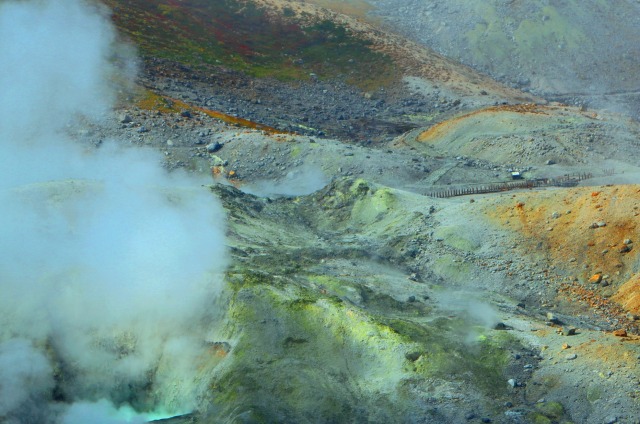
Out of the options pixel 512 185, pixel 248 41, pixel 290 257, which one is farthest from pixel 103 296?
pixel 248 41

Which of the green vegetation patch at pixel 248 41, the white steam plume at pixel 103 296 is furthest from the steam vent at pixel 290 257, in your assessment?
the green vegetation patch at pixel 248 41

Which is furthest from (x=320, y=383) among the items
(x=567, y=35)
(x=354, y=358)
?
(x=567, y=35)

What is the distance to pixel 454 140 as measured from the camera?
A: 37062mm

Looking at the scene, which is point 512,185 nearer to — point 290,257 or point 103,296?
point 290,257

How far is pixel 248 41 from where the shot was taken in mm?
54625

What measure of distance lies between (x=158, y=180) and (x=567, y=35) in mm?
39825

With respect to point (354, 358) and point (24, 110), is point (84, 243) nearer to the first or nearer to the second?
point (354, 358)

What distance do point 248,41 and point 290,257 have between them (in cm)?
3710

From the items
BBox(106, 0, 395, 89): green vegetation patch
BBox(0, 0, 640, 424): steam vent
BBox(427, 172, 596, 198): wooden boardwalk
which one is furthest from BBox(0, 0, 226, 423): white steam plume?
BBox(106, 0, 395, 89): green vegetation patch

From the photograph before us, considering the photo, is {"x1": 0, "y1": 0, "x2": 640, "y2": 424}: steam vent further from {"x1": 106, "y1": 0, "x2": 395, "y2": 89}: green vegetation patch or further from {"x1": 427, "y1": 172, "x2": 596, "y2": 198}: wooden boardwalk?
{"x1": 106, "y1": 0, "x2": 395, "y2": 89}: green vegetation patch

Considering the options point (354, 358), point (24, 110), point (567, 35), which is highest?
point (567, 35)

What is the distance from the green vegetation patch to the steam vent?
656 cm

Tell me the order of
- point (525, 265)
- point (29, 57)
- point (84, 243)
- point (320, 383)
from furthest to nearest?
point (29, 57) → point (525, 265) → point (84, 243) → point (320, 383)

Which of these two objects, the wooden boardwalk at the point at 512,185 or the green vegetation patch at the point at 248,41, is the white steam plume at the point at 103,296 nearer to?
the wooden boardwalk at the point at 512,185
